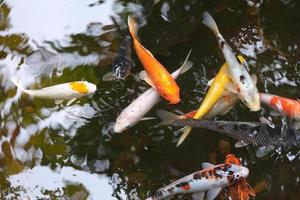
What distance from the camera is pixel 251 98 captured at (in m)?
3.41

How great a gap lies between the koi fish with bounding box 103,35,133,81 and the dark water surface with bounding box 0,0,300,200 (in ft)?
0.19

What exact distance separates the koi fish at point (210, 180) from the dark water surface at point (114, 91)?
121mm

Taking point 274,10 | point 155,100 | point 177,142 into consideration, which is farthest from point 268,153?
point 274,10

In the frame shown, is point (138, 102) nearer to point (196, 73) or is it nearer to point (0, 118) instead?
point (196, 73)

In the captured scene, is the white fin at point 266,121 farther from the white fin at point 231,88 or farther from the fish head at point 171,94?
the fish head at point 171,94

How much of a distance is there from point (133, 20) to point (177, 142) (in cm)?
100

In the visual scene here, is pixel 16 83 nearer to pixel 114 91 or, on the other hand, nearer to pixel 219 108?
pixel 114 91

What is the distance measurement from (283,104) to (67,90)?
4.81 feet

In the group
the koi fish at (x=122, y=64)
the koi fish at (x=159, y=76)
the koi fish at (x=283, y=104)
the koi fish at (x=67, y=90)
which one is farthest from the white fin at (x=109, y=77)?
the koi fish at (x=283, y=104)

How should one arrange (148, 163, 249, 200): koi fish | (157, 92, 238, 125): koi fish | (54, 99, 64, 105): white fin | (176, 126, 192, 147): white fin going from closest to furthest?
(148, 163, 249, 200): koi fish → (157, 92, 238, 125): koi fish → (176, 126, 192, 147): white fin → (54, 99, 64, 105): white fin

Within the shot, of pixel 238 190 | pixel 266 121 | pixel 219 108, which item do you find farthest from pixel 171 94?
pixel 238 190

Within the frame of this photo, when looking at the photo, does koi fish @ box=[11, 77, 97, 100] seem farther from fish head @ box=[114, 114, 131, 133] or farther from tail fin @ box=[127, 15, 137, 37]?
tail fin @ box=[127, 15, 137, 37]

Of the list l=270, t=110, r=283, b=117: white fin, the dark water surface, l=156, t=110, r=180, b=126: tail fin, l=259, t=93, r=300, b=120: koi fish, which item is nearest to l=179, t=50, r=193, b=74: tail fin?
the dark water surface

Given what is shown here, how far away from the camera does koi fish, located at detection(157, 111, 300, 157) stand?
342 cm
